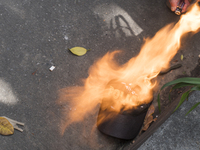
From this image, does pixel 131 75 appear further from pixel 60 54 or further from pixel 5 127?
pixel 5 127

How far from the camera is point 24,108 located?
206cm

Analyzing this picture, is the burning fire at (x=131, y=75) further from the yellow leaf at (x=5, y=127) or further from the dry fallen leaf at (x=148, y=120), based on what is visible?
the yellow leaf at (x=5, y=127)

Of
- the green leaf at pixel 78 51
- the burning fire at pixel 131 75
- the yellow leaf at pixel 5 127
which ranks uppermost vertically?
the green leaf at pixel 78 51

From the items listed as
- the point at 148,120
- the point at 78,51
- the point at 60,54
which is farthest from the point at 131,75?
the point at 60,54

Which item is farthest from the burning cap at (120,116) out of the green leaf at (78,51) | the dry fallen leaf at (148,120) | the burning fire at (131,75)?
the green leaf at (78,51)

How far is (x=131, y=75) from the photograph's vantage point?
2227 millimetres

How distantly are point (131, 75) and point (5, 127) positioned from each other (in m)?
1.53

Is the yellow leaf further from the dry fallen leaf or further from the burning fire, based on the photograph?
the dry fallen leaf

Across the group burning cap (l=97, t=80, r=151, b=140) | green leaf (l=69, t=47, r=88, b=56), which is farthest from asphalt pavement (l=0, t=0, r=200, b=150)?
burning cap (l=97, t=80, r=151, b=140)

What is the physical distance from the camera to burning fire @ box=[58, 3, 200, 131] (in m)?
1.89

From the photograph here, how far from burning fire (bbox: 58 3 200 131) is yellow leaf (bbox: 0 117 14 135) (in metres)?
0.58

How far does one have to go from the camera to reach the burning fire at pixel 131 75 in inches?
74.3

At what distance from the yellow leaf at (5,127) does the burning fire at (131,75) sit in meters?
0.58

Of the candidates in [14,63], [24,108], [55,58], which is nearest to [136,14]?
[55,58]
